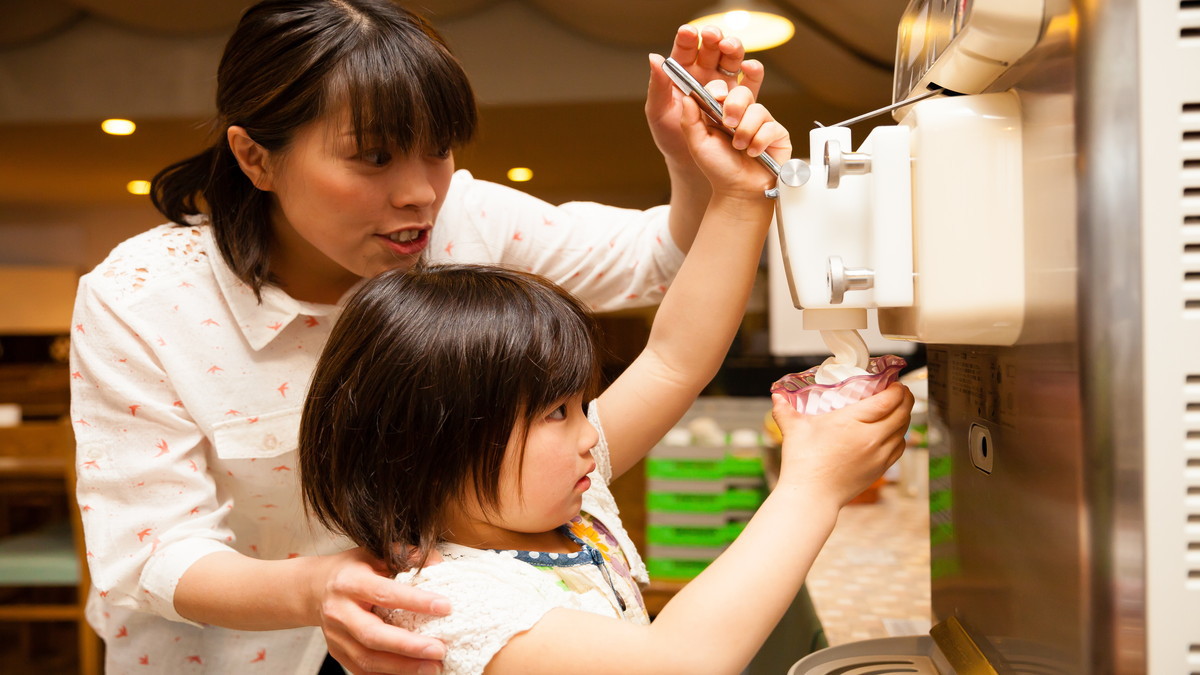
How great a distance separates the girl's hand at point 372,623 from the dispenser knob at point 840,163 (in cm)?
38

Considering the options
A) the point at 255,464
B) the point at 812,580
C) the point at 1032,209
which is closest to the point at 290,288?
the point at 255,464

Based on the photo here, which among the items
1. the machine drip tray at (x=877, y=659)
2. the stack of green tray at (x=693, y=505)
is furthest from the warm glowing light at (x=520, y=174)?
the machine drip tray at (x=877, y=659)

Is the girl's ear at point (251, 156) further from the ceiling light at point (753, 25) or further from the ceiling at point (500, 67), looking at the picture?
the ceiling at point (500, 67)

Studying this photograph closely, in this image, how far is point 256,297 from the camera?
2.99ft

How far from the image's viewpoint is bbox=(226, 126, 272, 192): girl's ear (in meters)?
0.87

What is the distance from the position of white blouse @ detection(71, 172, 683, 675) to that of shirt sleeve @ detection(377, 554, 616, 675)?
0.92ft

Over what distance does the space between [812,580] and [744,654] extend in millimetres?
797

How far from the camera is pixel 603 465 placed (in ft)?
2.82

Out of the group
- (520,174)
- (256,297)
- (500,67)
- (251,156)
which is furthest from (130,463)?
(520,174)

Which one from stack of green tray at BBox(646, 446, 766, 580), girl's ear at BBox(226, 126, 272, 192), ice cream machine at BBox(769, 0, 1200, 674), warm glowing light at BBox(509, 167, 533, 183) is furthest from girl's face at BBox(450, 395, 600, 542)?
warm glowing light at BBox(509, 167, 533, 183)

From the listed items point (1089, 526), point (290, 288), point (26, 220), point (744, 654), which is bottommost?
point (744, 654)

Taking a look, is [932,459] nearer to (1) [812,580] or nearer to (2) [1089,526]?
(2) [1089,526]

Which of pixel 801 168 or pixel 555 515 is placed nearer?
pixel 801 168

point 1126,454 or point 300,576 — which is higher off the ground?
point 1126,454
